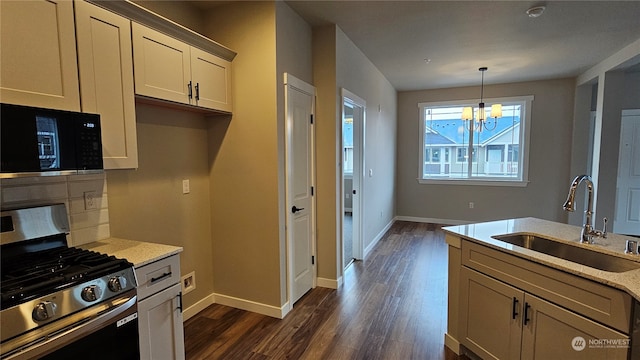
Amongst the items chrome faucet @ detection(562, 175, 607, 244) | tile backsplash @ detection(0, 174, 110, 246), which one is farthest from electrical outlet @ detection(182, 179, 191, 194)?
chrome faucet @ detection(562, 175, 607, 244)

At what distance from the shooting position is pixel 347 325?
8.85 feet

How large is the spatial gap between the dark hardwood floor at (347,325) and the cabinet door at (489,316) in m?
0.27

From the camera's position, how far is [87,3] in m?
1.67

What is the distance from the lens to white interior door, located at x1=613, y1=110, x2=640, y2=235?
5.11 meters

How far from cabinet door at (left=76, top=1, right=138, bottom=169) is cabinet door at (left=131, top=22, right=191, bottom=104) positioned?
0.06 metres

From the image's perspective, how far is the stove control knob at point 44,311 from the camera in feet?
3.96

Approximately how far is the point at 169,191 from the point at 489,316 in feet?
8.10

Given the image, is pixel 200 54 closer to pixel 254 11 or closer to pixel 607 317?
pixel 254 11

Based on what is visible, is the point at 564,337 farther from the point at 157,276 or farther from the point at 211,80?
the point at 211,80

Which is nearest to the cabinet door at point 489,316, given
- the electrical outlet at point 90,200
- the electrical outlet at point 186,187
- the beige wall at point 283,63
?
the beige wall at point 283,63

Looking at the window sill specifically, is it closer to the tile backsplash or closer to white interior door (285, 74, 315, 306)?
white interior door (285, 74, 315, 306)

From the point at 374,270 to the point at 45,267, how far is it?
3264 millimetres

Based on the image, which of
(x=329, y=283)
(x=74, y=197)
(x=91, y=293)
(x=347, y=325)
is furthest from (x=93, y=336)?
(x=329, y=283)

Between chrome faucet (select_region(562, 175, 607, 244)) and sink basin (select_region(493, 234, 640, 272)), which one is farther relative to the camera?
chrome faucet (select_region(562, 175, 607, 244))
